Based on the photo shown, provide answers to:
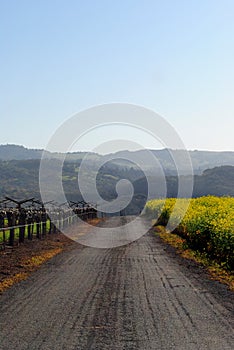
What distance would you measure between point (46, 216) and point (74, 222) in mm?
18931

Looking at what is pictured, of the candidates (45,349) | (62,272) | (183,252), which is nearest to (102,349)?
(45,349)

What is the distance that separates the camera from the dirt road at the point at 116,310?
26.5ft

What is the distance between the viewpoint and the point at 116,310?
10438mm

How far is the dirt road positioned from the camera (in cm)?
808

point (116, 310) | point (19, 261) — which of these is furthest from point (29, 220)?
point (116, 310)

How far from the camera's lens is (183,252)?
81.2 feet

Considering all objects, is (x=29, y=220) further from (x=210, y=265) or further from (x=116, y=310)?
(x=116, y=310)

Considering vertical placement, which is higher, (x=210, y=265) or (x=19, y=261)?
(x=19, y=261)

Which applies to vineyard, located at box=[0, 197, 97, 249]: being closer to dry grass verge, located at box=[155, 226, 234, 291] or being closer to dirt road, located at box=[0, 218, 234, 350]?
dirt road, located at box=[0, 218, 234, 350]

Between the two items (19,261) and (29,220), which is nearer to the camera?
(19,261)

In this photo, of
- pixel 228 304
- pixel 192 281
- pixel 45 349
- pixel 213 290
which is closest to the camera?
pixel 45 349

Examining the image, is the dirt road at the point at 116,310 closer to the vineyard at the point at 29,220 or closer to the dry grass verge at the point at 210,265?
the dry grass verge at the point at 210,265

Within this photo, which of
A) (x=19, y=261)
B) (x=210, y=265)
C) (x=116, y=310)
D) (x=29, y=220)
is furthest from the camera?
(x=29, y=220)

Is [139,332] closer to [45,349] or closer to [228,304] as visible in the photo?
[45,349]
